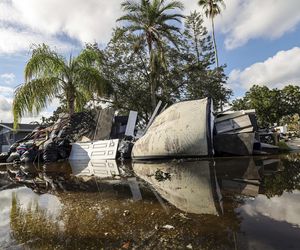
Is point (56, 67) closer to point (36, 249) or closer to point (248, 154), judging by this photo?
point (248, 154)

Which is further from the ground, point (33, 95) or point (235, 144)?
point (33, 95)

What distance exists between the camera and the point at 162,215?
342 centimetres

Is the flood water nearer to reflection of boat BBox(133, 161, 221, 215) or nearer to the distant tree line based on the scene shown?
reflection of boat BBox(133, 161, 221, 215)

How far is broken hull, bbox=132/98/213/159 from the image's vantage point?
912 centimetres

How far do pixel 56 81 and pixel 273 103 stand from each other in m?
28.8

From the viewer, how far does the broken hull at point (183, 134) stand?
9.12m

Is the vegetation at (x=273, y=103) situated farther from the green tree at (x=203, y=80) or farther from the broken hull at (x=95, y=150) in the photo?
the broken hull at (x=95, y=150)

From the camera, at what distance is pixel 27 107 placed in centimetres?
1379

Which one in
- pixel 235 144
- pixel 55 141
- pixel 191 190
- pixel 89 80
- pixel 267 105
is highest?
pixel 267 105

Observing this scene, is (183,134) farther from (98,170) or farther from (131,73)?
(131,73)

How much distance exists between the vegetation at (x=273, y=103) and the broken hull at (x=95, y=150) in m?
25.9

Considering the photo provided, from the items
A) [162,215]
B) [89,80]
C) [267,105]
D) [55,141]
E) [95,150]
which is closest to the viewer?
[162,215]

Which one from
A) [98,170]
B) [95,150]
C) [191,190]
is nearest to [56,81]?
[95,150]

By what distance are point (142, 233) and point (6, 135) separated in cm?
3114
